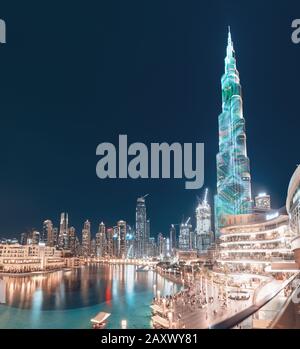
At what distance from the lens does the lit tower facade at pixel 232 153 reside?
5591cm

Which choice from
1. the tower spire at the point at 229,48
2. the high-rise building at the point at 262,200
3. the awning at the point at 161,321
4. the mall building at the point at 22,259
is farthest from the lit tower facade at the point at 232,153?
the awning at the point at 161,321

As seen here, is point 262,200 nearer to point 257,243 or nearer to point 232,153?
point 232,153

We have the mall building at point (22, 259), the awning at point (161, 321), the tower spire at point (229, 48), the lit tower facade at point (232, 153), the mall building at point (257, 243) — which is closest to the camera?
the awning at point (161, 321)

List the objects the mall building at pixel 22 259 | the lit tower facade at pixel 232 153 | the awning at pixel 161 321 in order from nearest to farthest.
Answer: the awning at pixel 161 321 → the mall building at pixel 22 259 → the lit tower facade at pixel 232 153

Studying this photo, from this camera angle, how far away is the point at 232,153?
58.0 metres

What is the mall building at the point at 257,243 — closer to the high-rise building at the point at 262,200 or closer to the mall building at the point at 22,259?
the mall building at the point at 22,259

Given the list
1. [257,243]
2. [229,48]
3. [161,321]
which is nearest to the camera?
[161,321]

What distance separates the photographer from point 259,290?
33.4 ft

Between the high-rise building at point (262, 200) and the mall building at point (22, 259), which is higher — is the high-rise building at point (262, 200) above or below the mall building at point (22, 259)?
above

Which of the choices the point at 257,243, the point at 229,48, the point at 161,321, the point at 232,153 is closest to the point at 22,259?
the point at 257,243

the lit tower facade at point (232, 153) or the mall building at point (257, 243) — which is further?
the lit tower facade at point (232, 153)

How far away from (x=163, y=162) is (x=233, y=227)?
23.7 m

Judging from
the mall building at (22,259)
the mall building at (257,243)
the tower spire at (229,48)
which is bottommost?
the mall building at (22,259)
